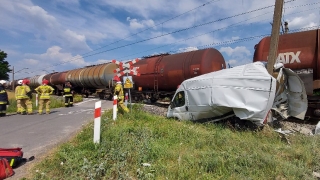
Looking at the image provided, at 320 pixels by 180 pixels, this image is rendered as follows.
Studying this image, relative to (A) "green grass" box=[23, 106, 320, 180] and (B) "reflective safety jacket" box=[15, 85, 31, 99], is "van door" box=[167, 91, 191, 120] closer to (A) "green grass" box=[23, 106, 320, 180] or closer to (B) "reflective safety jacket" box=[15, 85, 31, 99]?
(A) "green grass" box=[23, 106, 320, 180]

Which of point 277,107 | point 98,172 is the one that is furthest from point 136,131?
point 277,107

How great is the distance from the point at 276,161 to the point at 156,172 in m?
1.85

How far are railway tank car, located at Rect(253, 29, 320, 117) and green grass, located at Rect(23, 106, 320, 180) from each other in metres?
4.41

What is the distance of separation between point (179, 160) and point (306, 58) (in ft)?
25.1

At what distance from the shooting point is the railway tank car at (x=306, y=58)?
29.2 ft

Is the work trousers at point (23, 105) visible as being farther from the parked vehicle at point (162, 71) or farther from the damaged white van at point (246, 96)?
the damaged white van at point (246, 96)

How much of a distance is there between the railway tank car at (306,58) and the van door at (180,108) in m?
4.41

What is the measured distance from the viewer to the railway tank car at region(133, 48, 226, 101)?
12.8 meters

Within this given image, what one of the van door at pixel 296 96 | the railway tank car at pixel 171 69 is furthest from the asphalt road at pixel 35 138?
the railway tank car at pixel 171 69

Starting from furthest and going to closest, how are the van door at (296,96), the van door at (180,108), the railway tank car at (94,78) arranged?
1. the railway tank car at (94,78)
2. the van door at (180,108)
3. the van door at (296,96)

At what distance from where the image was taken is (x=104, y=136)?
5441 millimetres

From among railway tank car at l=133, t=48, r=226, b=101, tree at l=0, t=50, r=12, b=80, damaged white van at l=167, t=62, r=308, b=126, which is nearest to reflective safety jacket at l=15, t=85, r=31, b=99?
railway tank car at l=133, t=48, r=226, b=101

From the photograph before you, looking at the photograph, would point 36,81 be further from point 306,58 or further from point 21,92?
point 306,58

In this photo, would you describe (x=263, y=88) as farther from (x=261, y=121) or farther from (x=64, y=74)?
(x=64, y=74)
